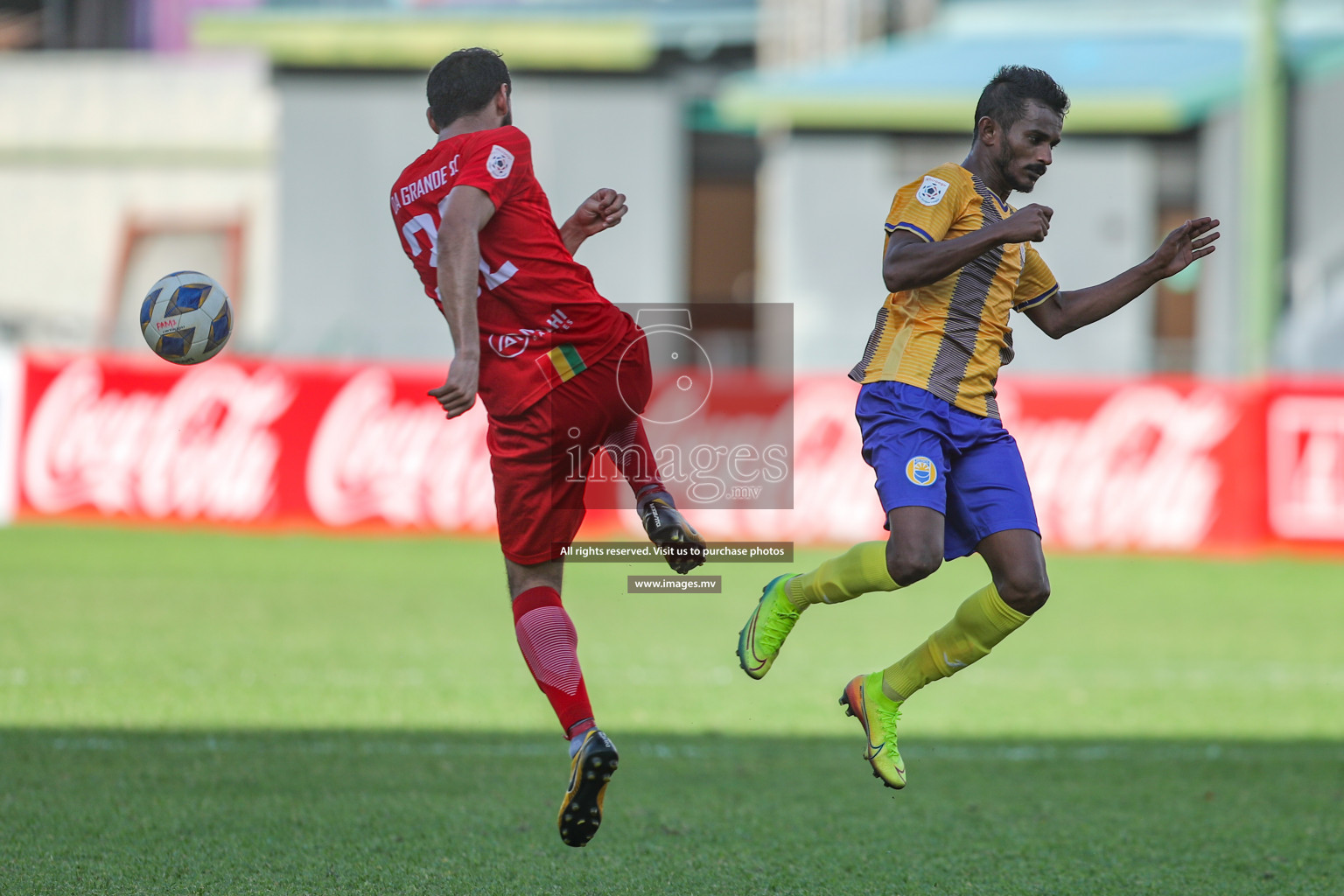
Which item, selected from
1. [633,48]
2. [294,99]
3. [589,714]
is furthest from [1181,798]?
[294,99]

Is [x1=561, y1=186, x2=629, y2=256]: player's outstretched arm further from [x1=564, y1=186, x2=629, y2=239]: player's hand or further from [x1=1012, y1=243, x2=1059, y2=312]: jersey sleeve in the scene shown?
[x1=1012, y1=243, x2=1059, y2=312]: jersey sleeve

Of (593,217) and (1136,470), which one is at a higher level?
(593,217)

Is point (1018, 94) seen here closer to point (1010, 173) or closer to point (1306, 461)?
point (1010, 173)

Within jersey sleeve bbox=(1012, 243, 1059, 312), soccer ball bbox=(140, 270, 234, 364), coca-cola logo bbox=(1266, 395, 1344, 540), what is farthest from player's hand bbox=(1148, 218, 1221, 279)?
coca-cola logo bbox=(1266, 395, 1344, 540)

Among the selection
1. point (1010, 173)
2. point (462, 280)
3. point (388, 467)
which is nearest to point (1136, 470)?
point (388, 467)

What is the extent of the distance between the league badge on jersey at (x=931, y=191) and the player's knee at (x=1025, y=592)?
120 cm

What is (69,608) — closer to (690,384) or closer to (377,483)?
(377,483)

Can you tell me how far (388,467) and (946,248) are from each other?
11974 mm

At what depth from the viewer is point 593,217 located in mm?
5188

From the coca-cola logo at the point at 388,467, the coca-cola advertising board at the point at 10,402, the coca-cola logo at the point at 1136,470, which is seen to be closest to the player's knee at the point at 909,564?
the coca-cola logo at the point at 1136,470

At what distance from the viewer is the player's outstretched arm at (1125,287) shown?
502 centimetres

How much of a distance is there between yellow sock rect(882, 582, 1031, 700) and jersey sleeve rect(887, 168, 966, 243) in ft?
3.76

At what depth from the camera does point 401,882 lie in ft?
15.4

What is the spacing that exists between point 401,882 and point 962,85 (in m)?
20.3
